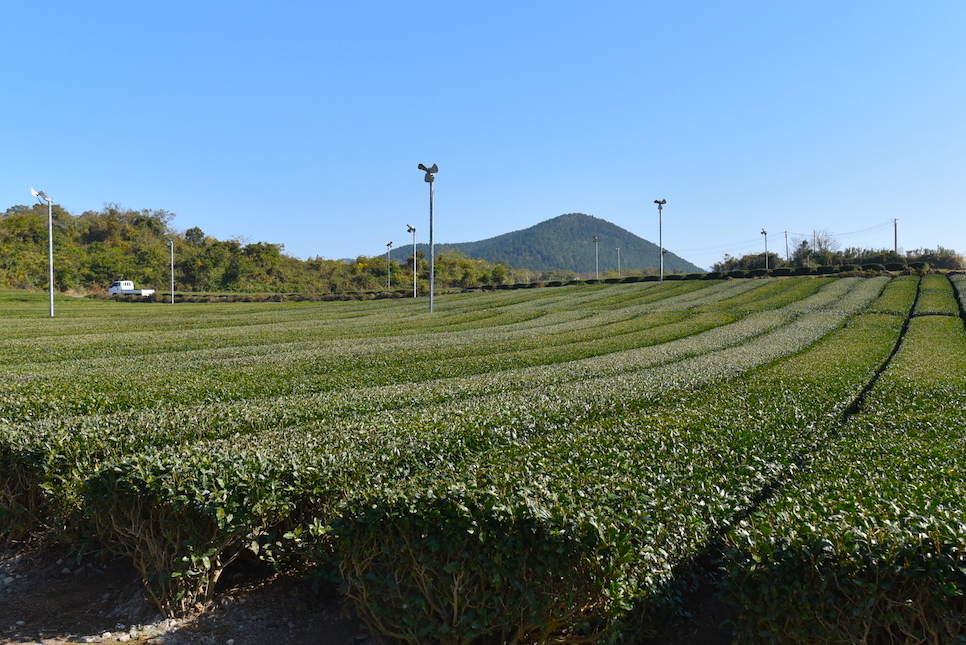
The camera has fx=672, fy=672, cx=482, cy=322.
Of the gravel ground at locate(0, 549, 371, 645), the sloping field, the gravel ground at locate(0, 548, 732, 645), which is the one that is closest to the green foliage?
the sloping field

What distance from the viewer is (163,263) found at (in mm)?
83812

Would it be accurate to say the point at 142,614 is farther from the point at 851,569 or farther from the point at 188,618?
the point at 851,569

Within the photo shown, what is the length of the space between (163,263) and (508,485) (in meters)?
88.8

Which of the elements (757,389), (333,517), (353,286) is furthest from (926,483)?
(353,286)

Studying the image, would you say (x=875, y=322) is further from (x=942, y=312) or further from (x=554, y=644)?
(x=554, y=644)

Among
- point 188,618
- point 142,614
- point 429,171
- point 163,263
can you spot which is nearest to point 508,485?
point 188,618

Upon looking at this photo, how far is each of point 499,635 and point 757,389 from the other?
31.8 ft

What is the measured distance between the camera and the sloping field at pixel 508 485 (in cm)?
422

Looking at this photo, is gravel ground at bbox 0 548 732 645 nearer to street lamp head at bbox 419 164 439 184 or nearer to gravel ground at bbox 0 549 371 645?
gravel ground at bbox 0 549 371 645

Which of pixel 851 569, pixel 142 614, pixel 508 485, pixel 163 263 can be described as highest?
pixel 163 263

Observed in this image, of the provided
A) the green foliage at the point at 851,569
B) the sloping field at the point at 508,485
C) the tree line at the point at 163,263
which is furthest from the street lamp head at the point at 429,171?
the green foliage at the point at 851,569

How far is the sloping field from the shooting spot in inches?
166

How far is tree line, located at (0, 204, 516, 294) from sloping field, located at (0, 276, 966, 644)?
5337 cm

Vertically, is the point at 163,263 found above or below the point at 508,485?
above
